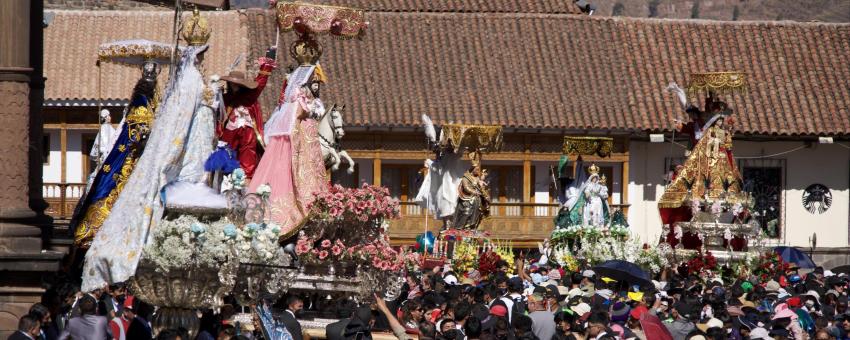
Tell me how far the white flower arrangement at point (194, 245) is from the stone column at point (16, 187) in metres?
0.89

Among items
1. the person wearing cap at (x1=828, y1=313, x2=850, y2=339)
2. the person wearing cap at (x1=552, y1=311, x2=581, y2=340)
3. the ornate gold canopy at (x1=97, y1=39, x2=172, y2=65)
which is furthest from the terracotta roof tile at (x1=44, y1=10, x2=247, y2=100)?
the person wearing cap at (x1=552, y1=311, x2=581, y2=340)

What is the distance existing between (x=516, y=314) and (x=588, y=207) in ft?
38.6

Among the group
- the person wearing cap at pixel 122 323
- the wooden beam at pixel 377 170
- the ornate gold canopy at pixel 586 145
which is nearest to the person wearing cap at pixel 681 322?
the person wearing cap at pixel 122 323

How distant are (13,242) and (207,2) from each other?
3.27 metres

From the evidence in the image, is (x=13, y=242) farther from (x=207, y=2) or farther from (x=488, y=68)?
(x=488, y=68)

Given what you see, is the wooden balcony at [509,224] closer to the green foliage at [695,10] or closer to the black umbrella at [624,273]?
the black umbrella at [624,273]

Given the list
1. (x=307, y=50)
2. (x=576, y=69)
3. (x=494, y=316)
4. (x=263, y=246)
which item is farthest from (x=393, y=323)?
(x=576, y=69)

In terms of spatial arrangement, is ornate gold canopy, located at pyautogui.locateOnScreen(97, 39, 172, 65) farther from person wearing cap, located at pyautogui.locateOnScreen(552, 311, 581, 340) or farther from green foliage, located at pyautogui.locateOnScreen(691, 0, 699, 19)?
green foliage, located at pyautogui.locateOnScreen(691, 0, 699, 19)

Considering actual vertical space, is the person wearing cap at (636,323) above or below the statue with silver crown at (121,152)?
below

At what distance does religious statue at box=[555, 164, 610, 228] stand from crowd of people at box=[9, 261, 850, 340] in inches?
239

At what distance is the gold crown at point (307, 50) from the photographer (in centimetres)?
1827

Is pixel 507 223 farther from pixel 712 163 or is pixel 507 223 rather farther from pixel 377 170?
pixel 712 163

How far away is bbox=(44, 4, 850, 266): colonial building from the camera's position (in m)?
36.4

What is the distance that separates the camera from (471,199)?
26984mm
